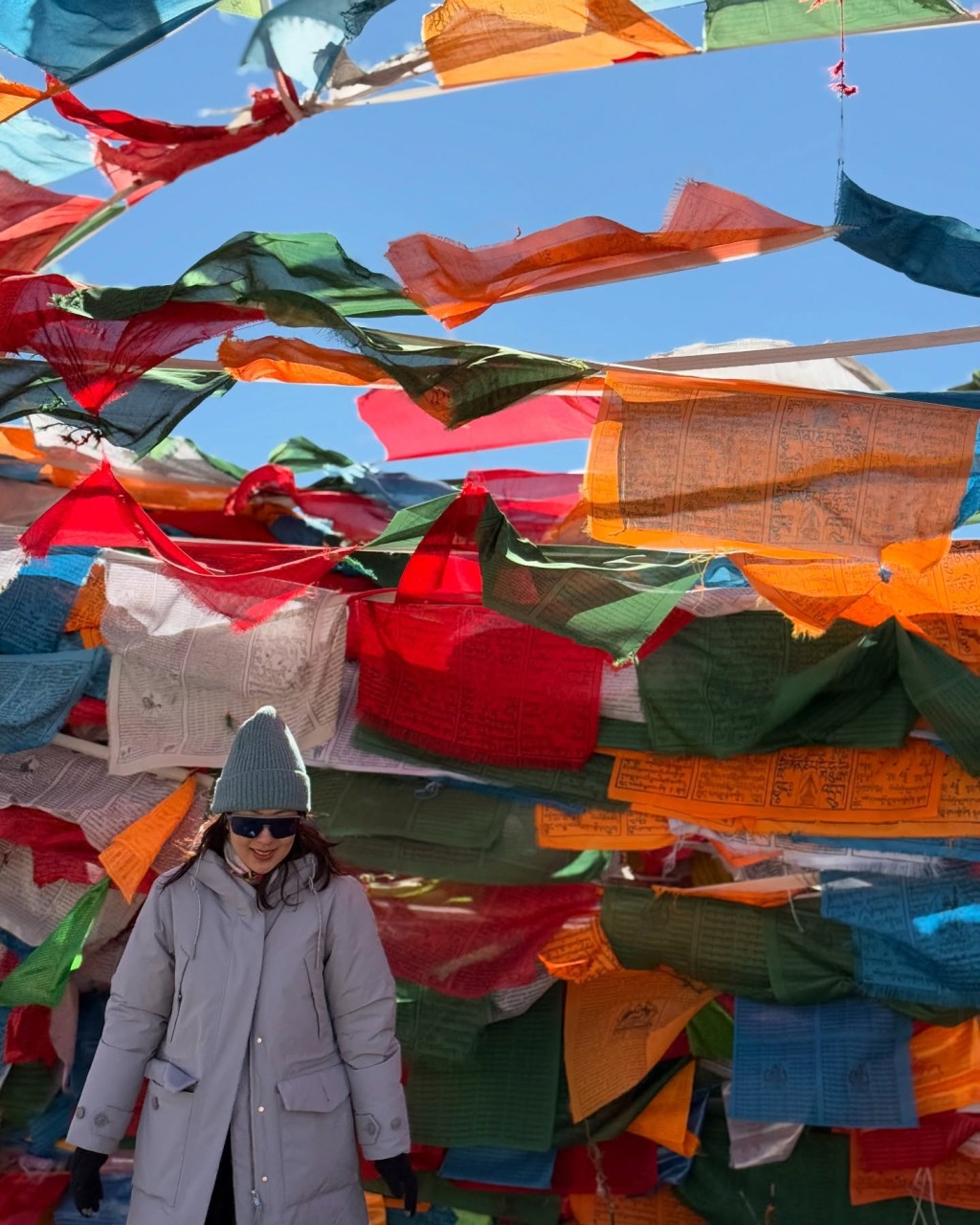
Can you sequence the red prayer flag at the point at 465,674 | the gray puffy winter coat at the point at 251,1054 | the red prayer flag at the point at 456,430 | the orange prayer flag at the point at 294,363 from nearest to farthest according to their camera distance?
the gray puffy winter coat at the point at 251,1054, the orange prayer flag at the point at 294,363, the red prayer flag at the point at 465,674, the red prayer flag at the point at 456,430

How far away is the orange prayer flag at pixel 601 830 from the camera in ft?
11.2

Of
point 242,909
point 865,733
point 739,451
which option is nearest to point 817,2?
point 739,451

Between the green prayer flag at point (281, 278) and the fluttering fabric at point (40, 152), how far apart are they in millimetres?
902

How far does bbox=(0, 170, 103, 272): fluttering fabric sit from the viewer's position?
368 centimetres

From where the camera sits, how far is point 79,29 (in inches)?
124

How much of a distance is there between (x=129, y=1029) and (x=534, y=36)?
2.26 meters

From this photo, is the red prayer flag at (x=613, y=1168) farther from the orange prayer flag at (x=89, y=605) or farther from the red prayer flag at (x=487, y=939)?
the orange prayer flag at (x=89, y=605)

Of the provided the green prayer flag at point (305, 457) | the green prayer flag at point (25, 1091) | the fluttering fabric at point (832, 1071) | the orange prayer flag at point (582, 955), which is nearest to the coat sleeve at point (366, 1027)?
the orange prayer flag at point (582, 955)

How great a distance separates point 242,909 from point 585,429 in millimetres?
2550

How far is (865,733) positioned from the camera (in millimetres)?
3260

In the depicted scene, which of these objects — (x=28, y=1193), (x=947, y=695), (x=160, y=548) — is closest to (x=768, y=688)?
(x=947, y=695)

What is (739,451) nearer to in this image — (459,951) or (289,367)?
(289,367)

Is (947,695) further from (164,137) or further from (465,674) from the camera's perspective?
(164,137)

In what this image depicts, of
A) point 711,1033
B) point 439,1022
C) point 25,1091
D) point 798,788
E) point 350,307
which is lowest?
point 25,1091
